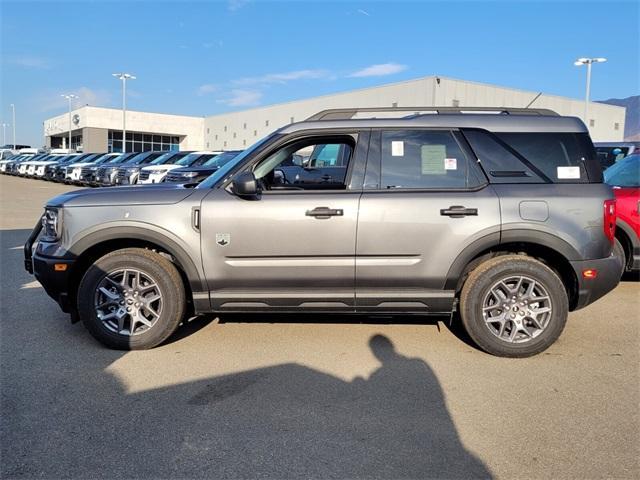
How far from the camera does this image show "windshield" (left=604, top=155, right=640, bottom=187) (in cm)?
695

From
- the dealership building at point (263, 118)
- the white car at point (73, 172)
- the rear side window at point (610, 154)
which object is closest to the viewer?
the rear side window at point (610, 154)

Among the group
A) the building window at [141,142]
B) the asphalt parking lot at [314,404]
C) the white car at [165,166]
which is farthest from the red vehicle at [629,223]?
the building window at [141,142]

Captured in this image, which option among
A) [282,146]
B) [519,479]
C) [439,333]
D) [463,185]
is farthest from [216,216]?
[519,479]

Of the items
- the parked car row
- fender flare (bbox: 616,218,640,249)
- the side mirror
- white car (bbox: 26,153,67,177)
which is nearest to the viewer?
the side mirror

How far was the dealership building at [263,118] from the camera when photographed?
110 feet

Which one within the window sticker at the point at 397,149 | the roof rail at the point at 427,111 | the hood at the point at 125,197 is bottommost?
the hood at the point at 125,197

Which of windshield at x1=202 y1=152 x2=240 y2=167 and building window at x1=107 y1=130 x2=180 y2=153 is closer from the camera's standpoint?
windshield at x1=202 y1=152 x2=240 y2=167

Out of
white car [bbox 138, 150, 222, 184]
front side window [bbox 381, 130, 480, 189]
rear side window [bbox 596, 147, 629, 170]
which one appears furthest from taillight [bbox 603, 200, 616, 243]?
white car [bbox 138, 150, 222, 184]

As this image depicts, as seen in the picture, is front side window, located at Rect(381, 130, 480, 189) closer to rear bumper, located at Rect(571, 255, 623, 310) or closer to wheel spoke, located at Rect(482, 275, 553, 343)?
wheel spoke, located at Rect(482, 275, 553, 343)

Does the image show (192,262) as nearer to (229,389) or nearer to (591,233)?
(229,389)

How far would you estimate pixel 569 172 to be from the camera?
4348 millimetres

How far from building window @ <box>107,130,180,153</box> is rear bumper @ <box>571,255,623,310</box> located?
63.1 m

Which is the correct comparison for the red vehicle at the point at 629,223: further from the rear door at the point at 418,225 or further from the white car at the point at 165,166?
the white car at the point at 165,166

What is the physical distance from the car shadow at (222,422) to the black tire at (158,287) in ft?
0.45
